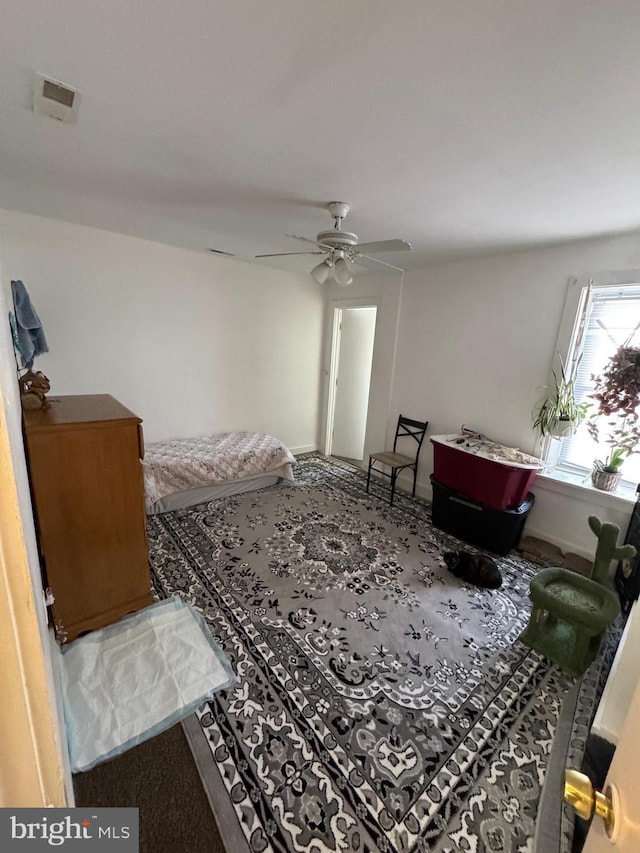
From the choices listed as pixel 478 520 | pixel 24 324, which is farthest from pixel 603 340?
pixel 24 324

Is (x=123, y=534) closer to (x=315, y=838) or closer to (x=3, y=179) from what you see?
(x=315, y=838)

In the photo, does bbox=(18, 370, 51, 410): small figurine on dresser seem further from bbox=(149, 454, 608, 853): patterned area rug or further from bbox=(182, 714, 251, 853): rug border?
bbox=(182, 714, 251, 853): rug border

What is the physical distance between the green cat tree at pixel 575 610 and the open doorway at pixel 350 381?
9.43ft

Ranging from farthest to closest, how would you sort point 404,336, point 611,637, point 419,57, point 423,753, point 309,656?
point 404,336 → point 611,637 → point 309,656 → point 423,753 → point 419,57

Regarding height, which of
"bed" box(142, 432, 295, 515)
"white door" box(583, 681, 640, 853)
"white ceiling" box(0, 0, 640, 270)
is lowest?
"bed" box(142, 432, 295, 515)

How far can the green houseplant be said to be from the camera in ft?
8.76

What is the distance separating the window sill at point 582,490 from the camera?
8.31ft

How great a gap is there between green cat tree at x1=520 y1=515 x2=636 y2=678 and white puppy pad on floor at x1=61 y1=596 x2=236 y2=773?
5.41 feet

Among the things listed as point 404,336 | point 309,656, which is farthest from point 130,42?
point 404,336

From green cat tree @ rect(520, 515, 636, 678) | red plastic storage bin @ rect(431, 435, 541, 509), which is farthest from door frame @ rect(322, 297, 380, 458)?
green cat tree @ rect(520, 515, 636, 678)

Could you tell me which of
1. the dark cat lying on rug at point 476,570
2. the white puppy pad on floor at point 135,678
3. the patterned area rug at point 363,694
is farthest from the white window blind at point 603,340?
the white puppy pad on floor at point 135,678

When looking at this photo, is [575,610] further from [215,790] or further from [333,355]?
[333,355]

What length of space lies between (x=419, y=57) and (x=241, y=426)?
378 cm

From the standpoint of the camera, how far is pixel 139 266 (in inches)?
132
